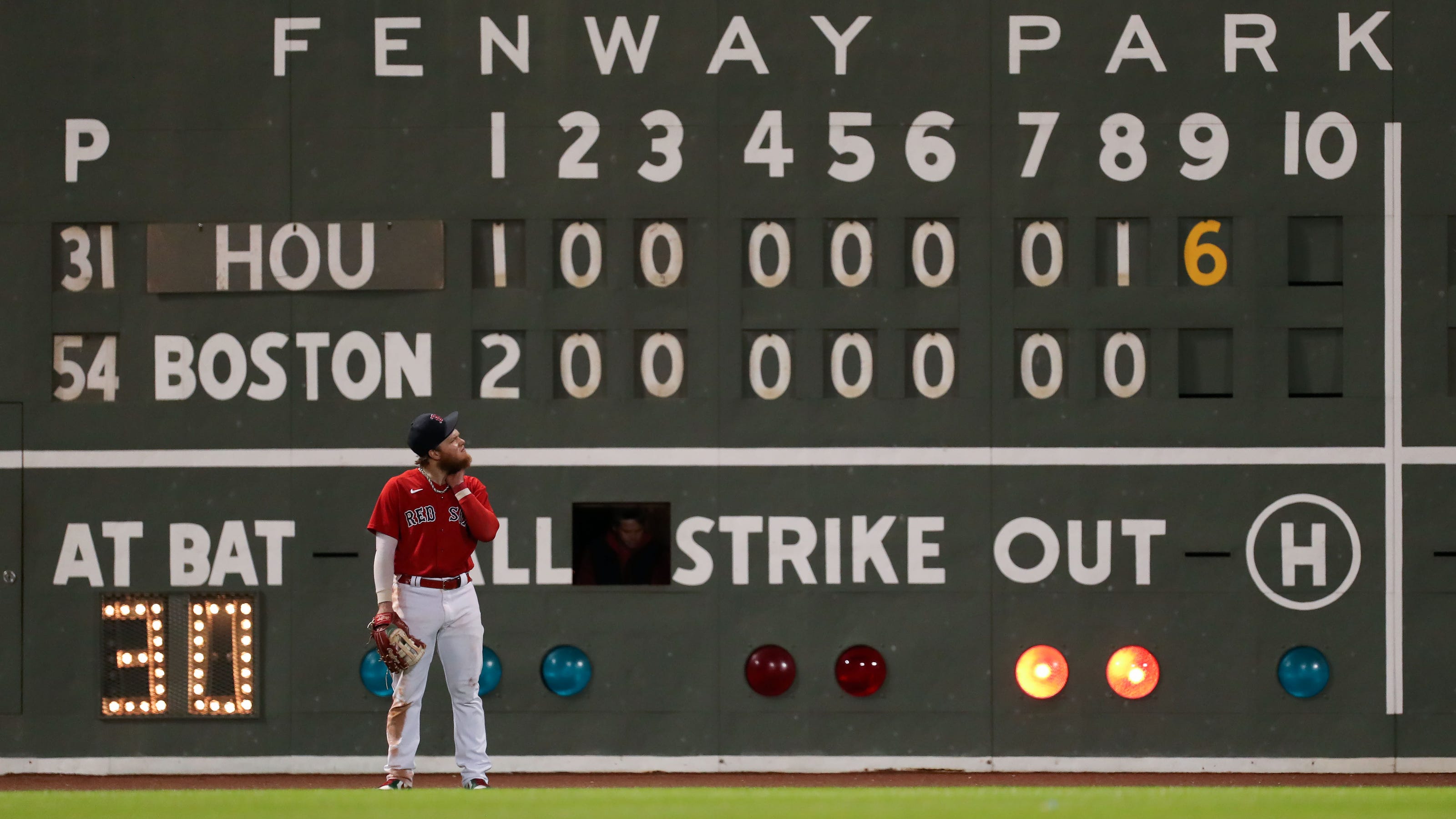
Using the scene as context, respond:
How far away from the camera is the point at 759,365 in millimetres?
6148

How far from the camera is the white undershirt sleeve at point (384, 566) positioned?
17.9 feet

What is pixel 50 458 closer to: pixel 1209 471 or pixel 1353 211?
pixel 1209 471

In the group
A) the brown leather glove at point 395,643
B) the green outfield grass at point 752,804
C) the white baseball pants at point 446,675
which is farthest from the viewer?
the white baseball pants at point 446,675

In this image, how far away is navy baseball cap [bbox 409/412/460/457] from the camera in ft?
17.9

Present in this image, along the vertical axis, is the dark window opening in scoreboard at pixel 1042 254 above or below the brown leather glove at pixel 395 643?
above

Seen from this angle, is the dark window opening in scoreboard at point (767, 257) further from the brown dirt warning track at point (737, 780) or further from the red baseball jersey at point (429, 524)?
the brown dirt warning track at point (737, 780)

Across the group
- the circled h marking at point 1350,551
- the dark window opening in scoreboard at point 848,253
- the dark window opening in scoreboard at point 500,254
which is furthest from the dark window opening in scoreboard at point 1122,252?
the dark window opening in scoreboard at point 500,254

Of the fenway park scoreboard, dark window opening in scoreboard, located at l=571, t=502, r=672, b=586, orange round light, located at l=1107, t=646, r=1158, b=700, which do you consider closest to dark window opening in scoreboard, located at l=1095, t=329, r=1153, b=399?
the fenway park scoreboard

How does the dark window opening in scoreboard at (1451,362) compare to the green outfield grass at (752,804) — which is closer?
the green outfield grass at (752,804)

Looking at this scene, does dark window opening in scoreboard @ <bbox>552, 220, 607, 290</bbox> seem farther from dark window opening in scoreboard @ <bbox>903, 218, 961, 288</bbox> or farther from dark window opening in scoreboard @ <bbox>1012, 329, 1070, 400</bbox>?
dark window opening in scoreboard @ <bbox>1012, 329, 1070, 400</bbox>

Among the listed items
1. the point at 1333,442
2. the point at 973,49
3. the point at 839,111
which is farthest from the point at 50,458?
the point at 1333,442

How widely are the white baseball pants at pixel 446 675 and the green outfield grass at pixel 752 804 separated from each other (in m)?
1.23

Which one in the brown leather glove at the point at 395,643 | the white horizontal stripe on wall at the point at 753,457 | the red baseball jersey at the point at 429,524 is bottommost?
the brown leather glove at the point at 395,643

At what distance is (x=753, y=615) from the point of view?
6.13 metres
